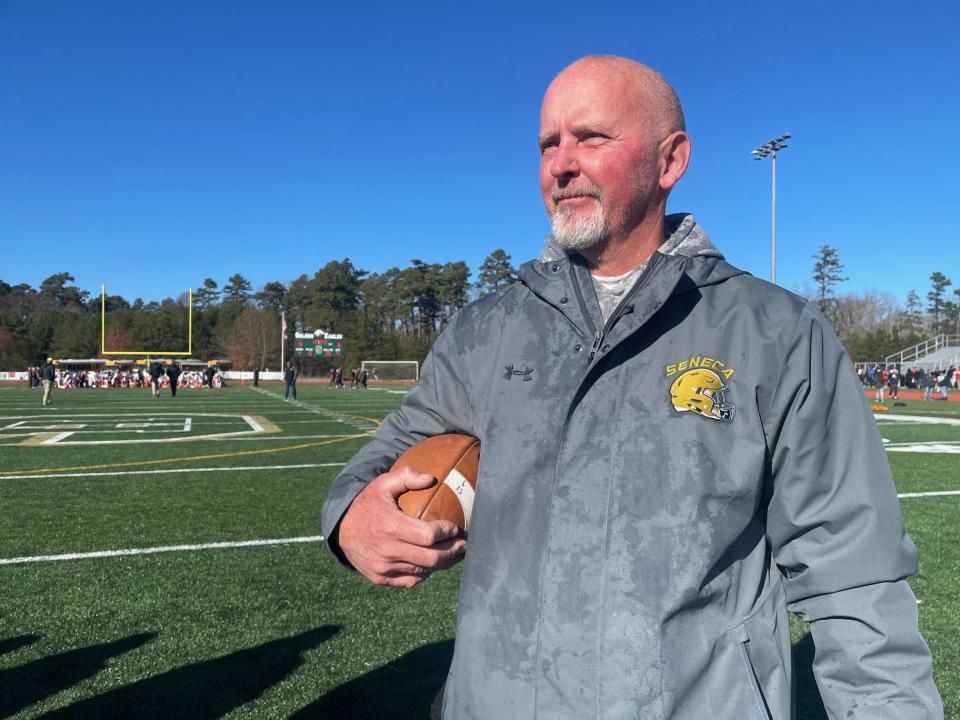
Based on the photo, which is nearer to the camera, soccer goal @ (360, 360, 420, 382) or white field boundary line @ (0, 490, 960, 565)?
white field boundary line @ (0, 490, 960, 565)

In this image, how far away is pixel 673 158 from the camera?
170 centimetres

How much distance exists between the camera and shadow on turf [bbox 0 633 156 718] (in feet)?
11.2

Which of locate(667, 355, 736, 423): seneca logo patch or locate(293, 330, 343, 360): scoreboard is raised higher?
locate(293, 330, 343, 360): scoreboard

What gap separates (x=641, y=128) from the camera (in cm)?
162

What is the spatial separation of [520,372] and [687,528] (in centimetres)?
46

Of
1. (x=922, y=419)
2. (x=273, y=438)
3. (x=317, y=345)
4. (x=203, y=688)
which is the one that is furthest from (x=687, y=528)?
(x=317, y=345)

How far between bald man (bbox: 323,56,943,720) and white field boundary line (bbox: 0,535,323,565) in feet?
16.0

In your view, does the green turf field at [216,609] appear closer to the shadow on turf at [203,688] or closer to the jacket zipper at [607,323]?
the shadow on turf at [203,688]

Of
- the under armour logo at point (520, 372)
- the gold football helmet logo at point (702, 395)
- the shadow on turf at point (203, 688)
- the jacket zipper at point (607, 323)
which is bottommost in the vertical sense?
the shadow on turf at point (203, 688)

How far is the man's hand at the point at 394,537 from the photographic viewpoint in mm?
1449

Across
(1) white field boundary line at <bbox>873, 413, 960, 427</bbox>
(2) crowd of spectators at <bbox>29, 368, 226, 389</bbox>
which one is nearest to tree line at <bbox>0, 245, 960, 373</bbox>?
(2) crowd of spectators at <bbox>29, 368, 226, 389</bbox>

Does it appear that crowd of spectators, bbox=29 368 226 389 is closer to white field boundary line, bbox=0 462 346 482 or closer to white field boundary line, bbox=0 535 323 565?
white field boundary line, bbox=0 462 346 482

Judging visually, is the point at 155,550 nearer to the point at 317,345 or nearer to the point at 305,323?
the point at 317,345

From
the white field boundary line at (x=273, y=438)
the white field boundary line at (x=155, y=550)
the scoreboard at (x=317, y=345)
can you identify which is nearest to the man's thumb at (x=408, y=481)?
the white field boundary line at (x=155, y=550)
